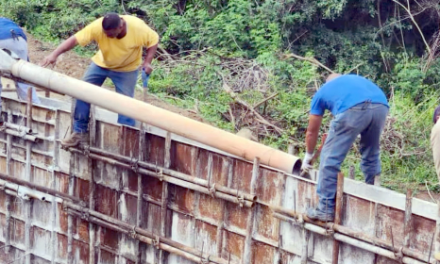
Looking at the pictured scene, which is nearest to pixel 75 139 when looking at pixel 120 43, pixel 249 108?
pixel 120 43

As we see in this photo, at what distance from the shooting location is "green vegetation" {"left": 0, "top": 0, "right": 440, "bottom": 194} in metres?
10.3

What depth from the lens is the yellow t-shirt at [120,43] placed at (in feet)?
25.4

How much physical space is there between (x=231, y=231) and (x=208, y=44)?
7414 mm

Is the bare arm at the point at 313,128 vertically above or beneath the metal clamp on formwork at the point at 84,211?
above

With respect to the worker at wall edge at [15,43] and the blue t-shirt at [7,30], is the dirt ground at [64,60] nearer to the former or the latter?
the worker at wall edge at [15,43]

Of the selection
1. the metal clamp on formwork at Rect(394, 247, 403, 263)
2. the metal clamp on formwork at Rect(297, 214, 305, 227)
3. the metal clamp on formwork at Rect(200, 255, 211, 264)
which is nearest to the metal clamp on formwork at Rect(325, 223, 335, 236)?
the metal clamp on formwork at Rect(297, 214, 305, 227)

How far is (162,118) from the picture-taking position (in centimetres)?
686

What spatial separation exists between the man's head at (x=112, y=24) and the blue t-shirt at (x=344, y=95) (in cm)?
252

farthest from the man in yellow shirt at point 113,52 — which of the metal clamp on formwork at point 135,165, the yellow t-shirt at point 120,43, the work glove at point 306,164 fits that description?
the work glove at point 306,164

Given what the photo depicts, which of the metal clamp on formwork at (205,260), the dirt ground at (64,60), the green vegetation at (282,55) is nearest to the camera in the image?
the metal clamp on formwork at (205,260)

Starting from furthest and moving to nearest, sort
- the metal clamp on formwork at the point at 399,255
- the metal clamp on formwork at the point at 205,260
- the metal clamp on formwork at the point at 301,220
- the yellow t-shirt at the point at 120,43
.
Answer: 1. the yellow t-shirt at the point at 120,43
2. the metal clamp on formwork at the point at 205,260
3. the metal clamp on formwork at the point at 301,220
4. the metal clamp on formwork at the point at 399,255

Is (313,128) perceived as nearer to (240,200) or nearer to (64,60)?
(240,200)

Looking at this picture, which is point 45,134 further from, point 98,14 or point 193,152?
point 98,14

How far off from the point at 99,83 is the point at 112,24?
833 mm
